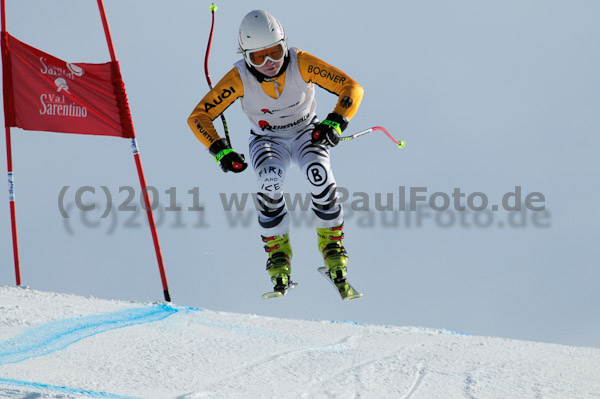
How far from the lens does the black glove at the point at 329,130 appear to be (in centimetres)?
618

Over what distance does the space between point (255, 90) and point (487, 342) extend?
411 cm

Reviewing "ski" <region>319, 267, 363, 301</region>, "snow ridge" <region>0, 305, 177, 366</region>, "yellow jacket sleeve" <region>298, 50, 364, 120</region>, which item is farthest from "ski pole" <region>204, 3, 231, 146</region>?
"snow ridge" <region>0, 305, 177, 366</region>

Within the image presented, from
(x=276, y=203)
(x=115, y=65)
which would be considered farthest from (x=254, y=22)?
(x=115, y=65)

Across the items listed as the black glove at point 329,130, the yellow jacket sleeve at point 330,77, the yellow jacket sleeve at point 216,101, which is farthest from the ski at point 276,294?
the yellow jacket sleeve at point 330,77

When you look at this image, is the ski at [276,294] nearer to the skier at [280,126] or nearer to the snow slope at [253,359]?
the skier at [280,126]

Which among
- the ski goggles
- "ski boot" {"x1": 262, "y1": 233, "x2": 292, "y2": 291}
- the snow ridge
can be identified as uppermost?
the ski goggles

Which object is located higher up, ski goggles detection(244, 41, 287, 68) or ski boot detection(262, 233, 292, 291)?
ski goggles detection(244, 41, 287, 68)

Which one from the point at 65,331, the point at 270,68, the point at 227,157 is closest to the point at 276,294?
the point at 227,157

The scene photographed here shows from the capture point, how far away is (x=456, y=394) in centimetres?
615

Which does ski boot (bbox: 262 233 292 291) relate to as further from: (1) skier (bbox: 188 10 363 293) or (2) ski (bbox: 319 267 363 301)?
(2) ski (bbox: 319 267 363 301)

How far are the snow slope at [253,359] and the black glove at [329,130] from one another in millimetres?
2232

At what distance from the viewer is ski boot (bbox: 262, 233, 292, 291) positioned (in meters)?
Result: 6.47

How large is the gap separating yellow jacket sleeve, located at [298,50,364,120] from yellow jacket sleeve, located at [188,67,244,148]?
64 centimetres

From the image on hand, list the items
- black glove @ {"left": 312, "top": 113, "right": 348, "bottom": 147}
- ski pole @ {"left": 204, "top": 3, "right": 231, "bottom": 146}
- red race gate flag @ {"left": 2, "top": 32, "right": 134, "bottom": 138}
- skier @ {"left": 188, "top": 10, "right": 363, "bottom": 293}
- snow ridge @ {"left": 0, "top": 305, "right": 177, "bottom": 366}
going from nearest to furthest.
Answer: black glove @ {"left": 312, "top": 113, "right": 348, "bottom": 147} → skier @ {"left": 188, "top": 10, "right": 363, "bottom": 293} → ski pole @ {"left": 204, "top": 3, "right": 231, "bottom": 146} → snow ridge @ {"left": 0, "top": 305, "right": 177, "bottom": 366} → red race gate flag @ {"left": 2, "top": 32, "right": 134, "bottom": 138}
